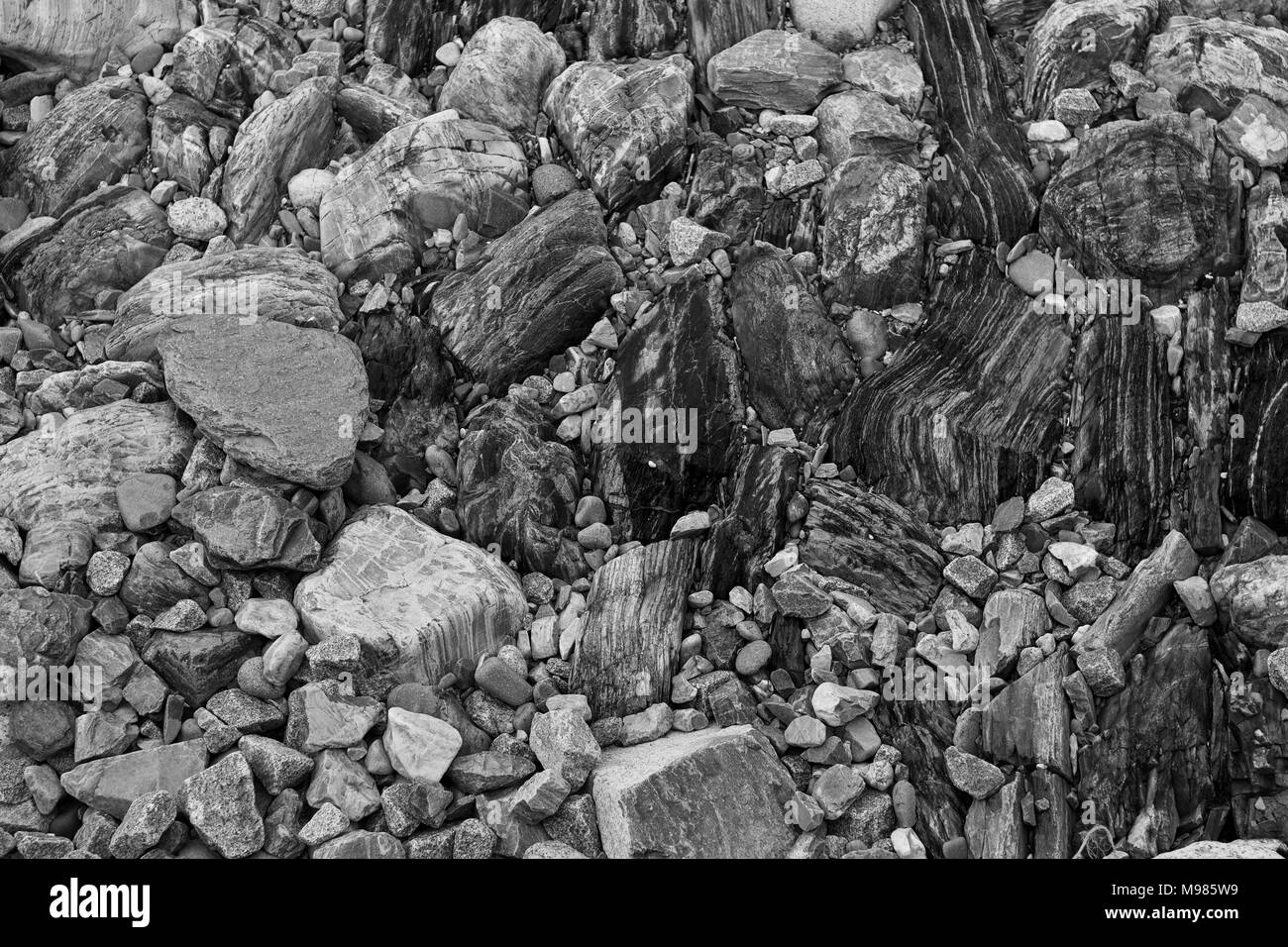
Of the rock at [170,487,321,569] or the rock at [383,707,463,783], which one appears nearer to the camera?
the rock at [383,707,463,783]

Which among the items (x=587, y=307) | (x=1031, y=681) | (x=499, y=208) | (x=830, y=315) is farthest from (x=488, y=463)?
(x=1031, y=681)

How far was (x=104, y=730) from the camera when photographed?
816 cm

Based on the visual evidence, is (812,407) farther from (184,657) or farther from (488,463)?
(184,657)

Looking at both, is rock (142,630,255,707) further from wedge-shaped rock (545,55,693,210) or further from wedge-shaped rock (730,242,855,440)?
wedge-shaped rock (545,55,693,210)

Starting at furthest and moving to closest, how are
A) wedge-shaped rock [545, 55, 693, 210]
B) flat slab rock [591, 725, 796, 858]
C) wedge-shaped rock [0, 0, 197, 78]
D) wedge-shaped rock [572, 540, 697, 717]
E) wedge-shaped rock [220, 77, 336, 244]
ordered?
wedge-shaped rock [0, 0, 197, 78] < wedge-shaped rock [220, 77, 336, 244] < wedge-shaped rock [545, 55, 693, 210] < wedge-shaped rock [572, 540, 697, 717] < flat slab rock [591, 725, 796, 858]

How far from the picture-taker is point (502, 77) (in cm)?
1154

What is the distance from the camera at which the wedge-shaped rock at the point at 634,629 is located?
8789mm

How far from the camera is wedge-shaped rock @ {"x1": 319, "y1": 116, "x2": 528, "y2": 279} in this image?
10742mm

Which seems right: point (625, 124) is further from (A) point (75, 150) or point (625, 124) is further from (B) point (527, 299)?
(A) point (75, 150)

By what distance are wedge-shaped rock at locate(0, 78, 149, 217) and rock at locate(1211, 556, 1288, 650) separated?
453 inches

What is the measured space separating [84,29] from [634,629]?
933 cm

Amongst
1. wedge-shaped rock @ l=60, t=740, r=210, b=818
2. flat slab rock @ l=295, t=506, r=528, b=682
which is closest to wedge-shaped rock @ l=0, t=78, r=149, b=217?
flat slab rock @ l=295, t=506, r=528, b=682

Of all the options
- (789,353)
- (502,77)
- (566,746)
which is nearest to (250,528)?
(566,746)

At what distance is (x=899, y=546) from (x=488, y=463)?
373 cm
